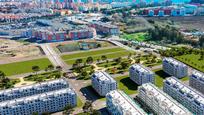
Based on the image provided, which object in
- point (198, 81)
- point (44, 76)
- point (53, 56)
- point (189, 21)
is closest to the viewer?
point (198, 81)

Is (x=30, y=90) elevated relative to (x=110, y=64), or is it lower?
lower

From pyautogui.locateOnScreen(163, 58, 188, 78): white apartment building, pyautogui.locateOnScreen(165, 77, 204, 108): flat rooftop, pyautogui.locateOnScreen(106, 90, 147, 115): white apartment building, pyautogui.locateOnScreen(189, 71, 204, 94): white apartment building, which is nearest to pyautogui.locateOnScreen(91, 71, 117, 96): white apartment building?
pyautogui.locateOnScreen(106, 90, 147, 115): white apartment building

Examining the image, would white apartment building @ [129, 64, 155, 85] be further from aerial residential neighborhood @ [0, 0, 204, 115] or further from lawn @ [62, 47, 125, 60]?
lawn @ [62, 47, 125, 60]

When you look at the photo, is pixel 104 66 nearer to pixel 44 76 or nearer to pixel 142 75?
pixel 142 75

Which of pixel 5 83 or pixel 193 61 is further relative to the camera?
pixel 193 61

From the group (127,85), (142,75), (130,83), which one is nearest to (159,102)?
(142,75)
